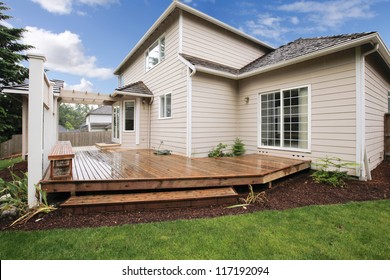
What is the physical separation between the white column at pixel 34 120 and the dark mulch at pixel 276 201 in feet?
2.21

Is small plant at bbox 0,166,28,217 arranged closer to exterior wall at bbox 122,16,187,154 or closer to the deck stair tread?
the deck stair tread

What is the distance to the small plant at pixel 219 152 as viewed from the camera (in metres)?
7.01

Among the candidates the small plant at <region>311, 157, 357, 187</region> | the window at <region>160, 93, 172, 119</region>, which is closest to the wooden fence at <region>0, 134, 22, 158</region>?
the window at <region>160, 93, 172, 119</region>

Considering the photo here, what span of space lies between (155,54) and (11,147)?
11.5 m

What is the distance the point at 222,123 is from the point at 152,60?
196 inches

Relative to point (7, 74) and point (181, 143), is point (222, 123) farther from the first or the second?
point (7, 74)

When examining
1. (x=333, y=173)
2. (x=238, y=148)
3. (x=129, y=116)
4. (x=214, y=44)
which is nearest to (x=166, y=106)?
Result: (x=129, y=116)

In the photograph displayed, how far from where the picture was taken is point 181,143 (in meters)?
7.06

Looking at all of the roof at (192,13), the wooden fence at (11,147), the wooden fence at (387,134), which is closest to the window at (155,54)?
the roof at (192,13)

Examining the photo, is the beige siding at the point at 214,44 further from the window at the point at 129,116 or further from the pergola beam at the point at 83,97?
the pergola beam at the point at 83,97

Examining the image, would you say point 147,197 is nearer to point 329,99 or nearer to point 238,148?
point 238,148

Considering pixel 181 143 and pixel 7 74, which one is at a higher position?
pixel 7 74
